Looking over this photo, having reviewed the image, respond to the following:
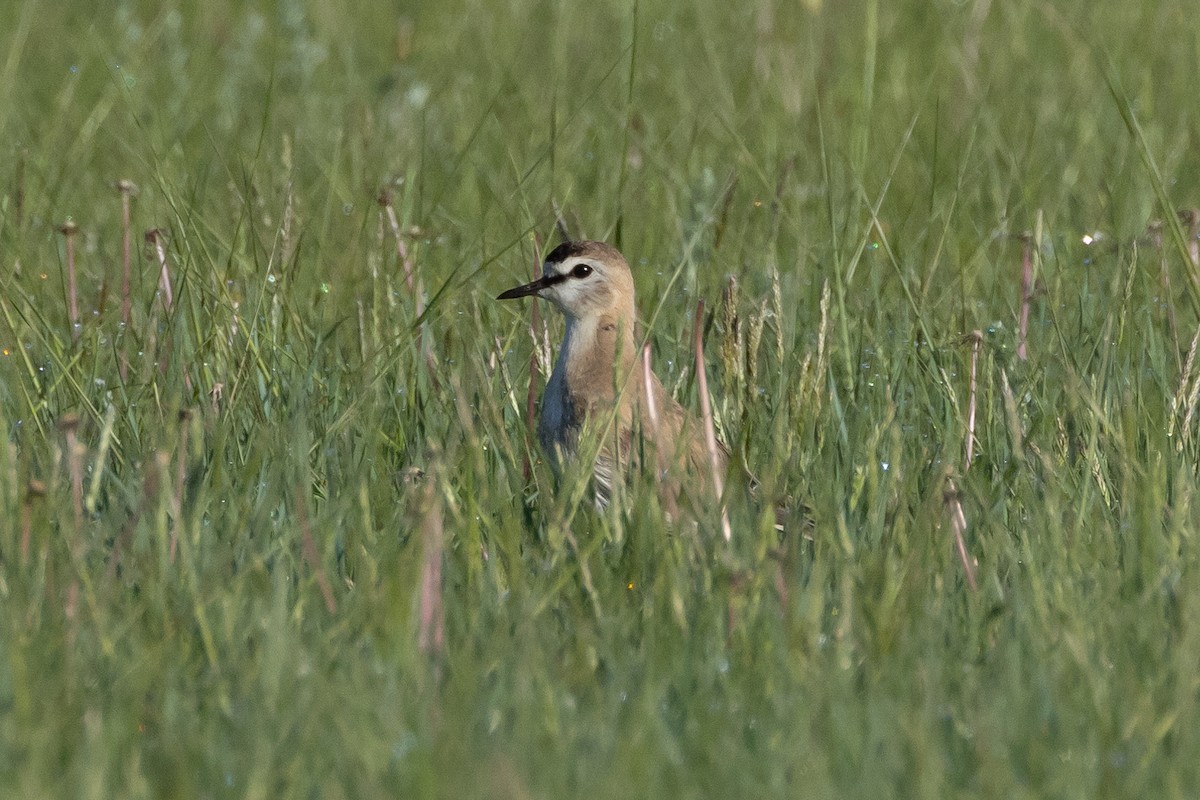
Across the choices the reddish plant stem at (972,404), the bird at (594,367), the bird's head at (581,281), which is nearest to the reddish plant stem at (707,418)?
the bird at (594,367)

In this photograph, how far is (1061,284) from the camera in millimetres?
5918

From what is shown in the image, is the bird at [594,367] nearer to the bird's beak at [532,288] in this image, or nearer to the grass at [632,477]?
the bird's beak at [532,288]

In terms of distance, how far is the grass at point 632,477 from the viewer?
111 inches

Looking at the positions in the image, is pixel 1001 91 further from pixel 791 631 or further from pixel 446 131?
pixel 791 631

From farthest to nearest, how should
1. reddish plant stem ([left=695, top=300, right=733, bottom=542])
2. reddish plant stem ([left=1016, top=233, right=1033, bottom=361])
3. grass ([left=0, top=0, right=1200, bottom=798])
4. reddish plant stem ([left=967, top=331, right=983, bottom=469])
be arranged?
reddish plant stem ([left=1016, top=233, right=1033, bottom=361]), reddish plant stem ([left=967, top=331, right=983, bottom=469]), reddish plant stem ([left=695, top=300, right=733, bottom=542]), grass ([left=0, top=0, right=1200, bottom=798])

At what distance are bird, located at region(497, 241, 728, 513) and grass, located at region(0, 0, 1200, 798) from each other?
0.13 meters

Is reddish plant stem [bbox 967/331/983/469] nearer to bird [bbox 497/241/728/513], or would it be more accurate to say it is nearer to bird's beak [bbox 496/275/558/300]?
bird [bbox 497/241/728/513]

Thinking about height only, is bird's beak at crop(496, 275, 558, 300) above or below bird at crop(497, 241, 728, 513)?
above

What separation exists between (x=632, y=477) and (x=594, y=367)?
1.13 m

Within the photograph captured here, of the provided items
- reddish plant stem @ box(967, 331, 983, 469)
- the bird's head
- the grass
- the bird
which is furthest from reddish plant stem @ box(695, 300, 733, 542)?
the bird's head

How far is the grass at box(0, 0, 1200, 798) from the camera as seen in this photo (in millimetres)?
2818

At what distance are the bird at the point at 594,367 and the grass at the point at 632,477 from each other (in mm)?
131

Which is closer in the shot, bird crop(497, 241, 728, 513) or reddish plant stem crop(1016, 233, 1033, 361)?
bird crop(497, 241, 728, 513)

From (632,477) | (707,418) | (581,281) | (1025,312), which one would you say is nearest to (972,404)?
(1025,312)
